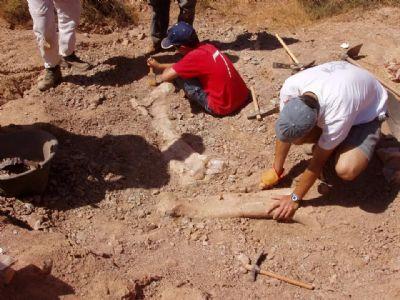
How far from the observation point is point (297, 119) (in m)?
3.09

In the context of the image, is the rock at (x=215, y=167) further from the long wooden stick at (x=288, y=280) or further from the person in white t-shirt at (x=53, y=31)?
the person in white t-shirt at (x=53, y=31)

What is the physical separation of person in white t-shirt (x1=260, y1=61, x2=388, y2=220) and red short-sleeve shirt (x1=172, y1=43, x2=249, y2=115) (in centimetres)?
93

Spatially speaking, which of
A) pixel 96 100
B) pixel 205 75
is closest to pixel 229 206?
pixel 205 75

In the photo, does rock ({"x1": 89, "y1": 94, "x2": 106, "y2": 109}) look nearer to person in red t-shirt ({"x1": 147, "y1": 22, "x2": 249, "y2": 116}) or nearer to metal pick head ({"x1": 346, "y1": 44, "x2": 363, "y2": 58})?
person in red t-shirt ({"x1": 147, "y1": 22, "x2": 249, "y2": 116})

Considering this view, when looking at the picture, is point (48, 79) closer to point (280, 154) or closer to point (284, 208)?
point (280, 154)

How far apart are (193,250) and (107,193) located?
884mm

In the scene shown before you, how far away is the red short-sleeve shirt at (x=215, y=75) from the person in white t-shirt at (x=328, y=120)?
93 cm

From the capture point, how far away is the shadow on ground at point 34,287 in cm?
267

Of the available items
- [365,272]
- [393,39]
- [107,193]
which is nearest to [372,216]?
[365,272]

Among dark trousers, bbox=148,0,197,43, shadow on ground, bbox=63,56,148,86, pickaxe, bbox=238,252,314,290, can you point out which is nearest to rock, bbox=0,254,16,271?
pickaxe, bbox=238,252,314,290

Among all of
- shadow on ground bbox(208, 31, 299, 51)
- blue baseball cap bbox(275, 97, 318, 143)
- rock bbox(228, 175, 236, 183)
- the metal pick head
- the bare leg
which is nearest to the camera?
blue baseball cap bbox(275, 97, 318, 143)

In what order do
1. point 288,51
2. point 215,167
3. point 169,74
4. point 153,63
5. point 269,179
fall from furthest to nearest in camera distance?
point 288,51, point 153,63, point 169,74, point 215,167, point 269,179

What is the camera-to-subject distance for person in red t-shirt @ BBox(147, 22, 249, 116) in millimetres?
4359

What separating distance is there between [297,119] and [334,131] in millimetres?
356
